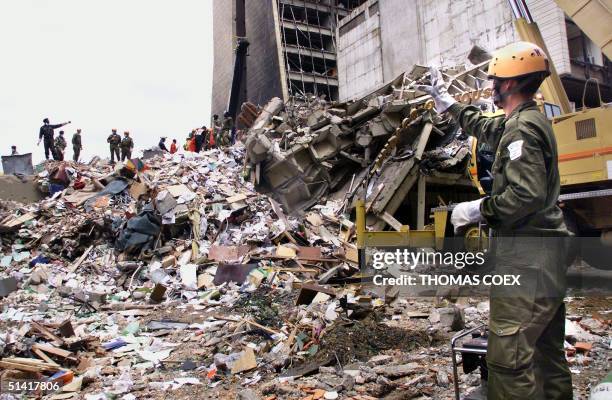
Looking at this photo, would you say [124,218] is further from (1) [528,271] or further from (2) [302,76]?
(2) [302,76]

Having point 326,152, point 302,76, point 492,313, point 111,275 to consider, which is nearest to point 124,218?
point 111,275

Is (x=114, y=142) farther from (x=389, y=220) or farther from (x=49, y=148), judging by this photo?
(x=389, y=220)

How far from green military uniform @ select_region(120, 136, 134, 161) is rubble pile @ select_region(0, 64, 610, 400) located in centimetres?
214

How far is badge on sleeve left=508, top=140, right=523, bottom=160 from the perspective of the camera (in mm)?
1768

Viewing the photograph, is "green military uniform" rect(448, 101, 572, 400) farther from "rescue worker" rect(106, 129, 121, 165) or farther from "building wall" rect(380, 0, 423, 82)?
"building wall" rect(380, 0, 423, 82)

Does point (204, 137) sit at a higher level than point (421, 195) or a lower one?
higher

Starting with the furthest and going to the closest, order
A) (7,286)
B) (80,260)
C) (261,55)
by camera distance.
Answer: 1. (261,55)
2. (80,260)
3. (7,286)

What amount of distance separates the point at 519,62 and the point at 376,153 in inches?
386

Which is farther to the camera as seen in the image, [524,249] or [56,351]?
[56,351]

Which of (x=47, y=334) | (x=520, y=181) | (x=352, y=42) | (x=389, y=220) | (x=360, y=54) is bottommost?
(x=47, y=334)

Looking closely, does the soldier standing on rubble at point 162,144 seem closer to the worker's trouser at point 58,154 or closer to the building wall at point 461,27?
the worker's trouser at point 58,154

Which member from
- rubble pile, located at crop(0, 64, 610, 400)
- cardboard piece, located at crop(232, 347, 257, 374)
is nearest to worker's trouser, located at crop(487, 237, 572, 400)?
rubble pile, located at crop(0, 64, 610, 400)

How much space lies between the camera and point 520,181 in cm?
174

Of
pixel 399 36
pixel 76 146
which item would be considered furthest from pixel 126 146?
pixel 399 36
